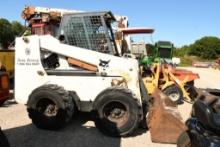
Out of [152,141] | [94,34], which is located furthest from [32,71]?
[152,141]

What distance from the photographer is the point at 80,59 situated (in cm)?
718

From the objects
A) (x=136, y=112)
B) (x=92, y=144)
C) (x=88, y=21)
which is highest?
(x=88, y=21)

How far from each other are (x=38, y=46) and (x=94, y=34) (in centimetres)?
127

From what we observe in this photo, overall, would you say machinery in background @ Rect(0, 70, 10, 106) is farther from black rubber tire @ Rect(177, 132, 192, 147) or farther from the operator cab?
black rubber tire @ Rect(177, 132, 192, 147)

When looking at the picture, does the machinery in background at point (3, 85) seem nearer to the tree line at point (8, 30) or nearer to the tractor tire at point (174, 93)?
the tractor tire at point (174, 93)

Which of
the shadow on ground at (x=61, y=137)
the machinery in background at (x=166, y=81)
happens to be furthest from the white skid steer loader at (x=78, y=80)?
the machinery in background at (x=166, y=81)

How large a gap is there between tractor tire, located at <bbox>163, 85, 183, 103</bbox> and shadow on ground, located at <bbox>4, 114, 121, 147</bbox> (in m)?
3.57

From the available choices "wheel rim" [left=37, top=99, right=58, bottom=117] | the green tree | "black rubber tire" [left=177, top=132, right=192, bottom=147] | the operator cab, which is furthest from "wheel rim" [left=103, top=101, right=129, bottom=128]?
the green tree

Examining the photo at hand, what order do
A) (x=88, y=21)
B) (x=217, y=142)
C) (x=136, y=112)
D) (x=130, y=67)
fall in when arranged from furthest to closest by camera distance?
(x=88, y=21)
(x=130, y=67)
(x=136, y=112)
(x=217, y=142)

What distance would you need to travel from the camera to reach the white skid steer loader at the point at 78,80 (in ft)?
21.8

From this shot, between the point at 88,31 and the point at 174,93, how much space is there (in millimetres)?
3928

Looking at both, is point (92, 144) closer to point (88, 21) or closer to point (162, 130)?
point (162, 130)

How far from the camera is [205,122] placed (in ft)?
11.3

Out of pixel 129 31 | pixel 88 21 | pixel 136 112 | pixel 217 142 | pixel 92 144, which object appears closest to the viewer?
pixel 217 142
